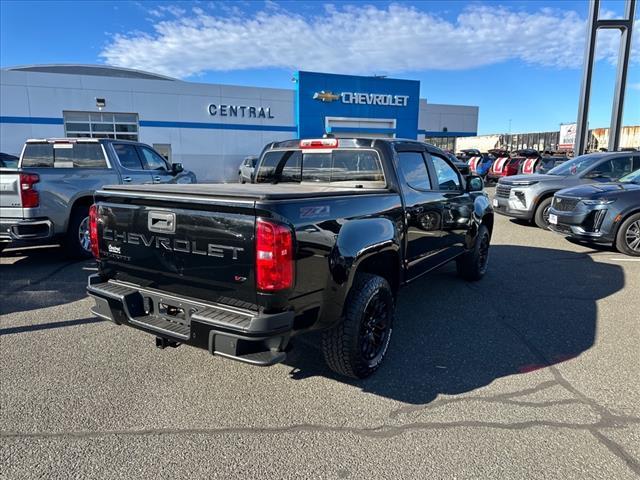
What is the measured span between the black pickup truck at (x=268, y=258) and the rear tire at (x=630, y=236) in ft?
17.8

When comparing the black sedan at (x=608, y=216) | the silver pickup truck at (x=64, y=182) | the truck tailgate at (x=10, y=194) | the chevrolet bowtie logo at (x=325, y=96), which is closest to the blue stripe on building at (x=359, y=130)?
the chevrolet bowtie logo at (x=325, y=96)

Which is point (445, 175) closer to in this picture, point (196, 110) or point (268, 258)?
point (268, 258)

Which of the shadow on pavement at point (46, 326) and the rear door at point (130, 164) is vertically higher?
the rear door at point (130, 164)

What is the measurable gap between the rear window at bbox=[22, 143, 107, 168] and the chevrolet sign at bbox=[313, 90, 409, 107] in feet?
72.3

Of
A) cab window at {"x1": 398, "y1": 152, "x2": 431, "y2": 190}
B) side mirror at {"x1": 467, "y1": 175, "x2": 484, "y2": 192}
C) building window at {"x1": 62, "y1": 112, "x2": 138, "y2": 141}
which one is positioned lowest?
side mirror at {"x1": 467, "y1": 175, "x2": 484, "y2": 192}

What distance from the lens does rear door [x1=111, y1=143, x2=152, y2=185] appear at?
26.0 ft

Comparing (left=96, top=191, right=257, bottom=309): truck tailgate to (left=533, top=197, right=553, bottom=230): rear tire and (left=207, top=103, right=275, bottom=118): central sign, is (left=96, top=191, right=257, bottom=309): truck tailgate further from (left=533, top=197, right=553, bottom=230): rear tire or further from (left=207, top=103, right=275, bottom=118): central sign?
(left=207, top=103, right=275, bottom=118): central sign

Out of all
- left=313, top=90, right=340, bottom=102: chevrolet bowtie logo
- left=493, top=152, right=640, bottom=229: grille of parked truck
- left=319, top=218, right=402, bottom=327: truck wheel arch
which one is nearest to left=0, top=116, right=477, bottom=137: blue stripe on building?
left=313, top=90, right=340, bottom=102: chevrolet bowtie logo


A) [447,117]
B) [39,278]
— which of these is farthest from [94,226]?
[447,117]

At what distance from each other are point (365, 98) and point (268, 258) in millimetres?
28840

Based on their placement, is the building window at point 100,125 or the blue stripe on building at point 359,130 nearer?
the building window at point 100,125

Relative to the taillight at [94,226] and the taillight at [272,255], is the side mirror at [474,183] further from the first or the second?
the taillight at [94,226]

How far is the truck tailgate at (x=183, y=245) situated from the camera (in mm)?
2707

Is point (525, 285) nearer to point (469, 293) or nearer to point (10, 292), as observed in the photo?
point (469, 293)
